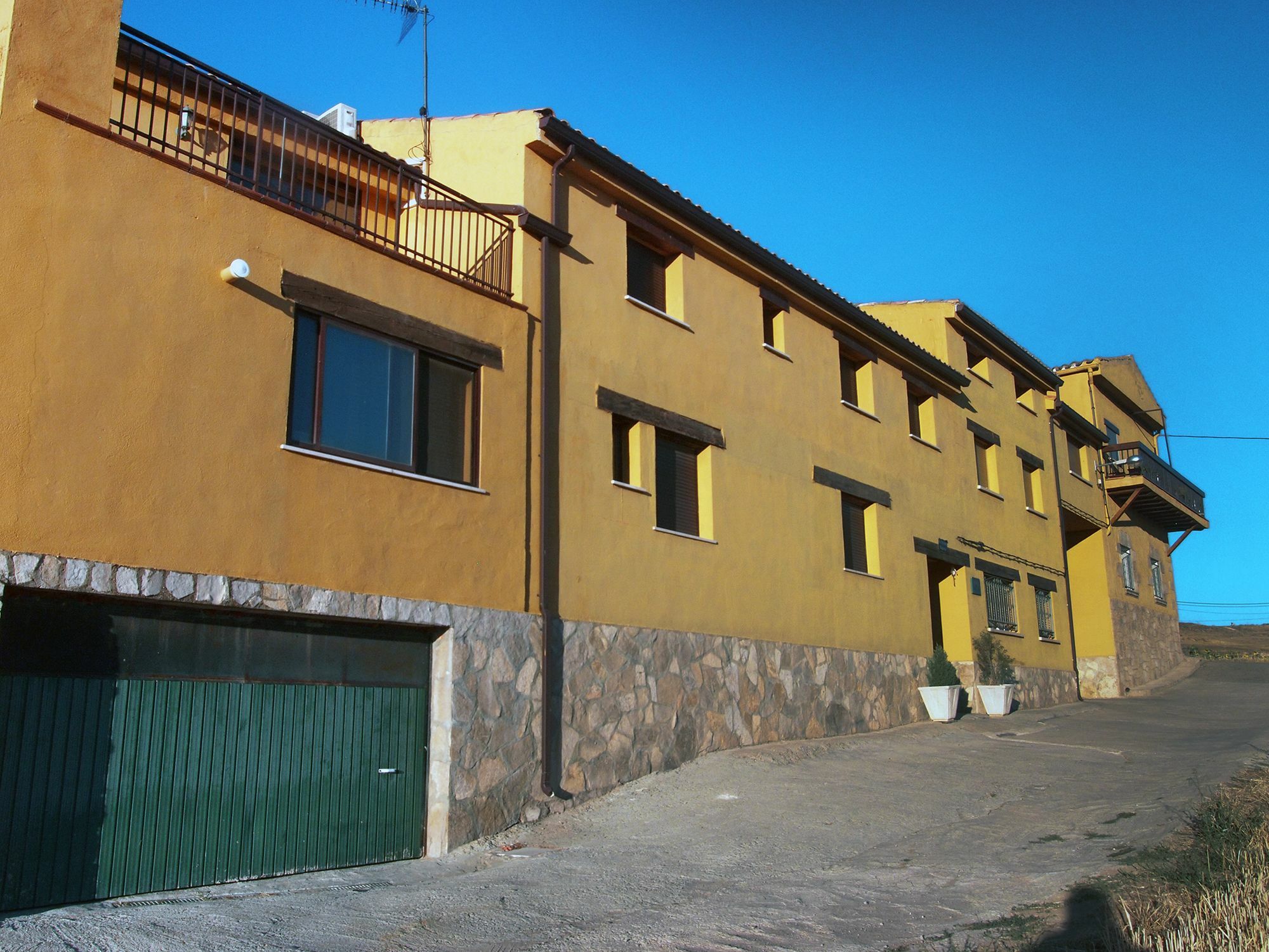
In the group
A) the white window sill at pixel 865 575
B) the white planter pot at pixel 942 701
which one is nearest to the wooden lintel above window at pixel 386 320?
the white window sill at pixel 865 575

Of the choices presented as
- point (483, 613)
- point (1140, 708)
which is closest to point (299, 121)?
point (483, 613)

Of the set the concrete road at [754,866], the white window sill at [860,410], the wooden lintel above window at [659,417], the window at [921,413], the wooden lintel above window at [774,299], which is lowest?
the concrete road at [754,866]

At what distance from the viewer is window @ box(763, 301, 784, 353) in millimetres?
17109

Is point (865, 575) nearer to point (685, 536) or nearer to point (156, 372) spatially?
point (685, 536)

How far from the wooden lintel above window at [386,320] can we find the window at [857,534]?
819 cm

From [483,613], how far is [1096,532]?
22279mm

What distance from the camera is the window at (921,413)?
21.0 metres

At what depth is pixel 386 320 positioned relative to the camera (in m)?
10.5

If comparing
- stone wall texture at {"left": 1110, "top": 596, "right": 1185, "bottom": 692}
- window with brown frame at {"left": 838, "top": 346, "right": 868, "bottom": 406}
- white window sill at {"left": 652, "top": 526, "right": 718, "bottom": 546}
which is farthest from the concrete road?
stone wall texture at {"left": 1110, "top": 596, "right": 1185, "bottom": 692}

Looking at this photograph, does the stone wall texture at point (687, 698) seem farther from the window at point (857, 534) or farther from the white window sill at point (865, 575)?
the window at point (857, 534)

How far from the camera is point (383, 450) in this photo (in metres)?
A: 10.4

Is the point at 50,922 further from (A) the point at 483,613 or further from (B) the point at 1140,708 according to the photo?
(B) the point at 1140,708

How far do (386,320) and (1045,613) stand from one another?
19.0 meters

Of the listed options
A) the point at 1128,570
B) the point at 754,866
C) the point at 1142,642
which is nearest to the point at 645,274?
the point at 754,866
